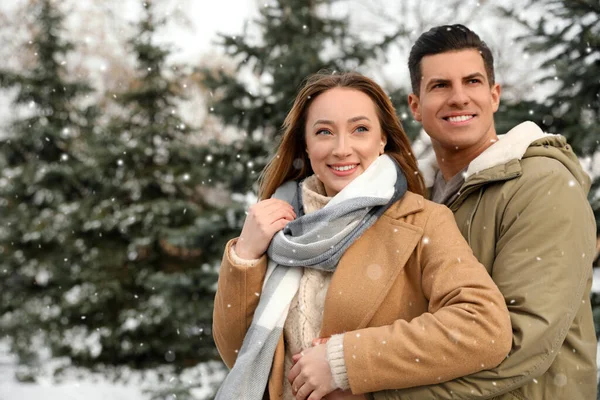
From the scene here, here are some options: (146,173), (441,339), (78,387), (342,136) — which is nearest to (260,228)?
(342,136)

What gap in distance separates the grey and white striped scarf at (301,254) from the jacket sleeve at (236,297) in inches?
2.4

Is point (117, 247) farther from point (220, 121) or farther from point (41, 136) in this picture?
point (220, 121)

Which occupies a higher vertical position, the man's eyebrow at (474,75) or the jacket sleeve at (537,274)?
the man's eyebrow at (474,75)

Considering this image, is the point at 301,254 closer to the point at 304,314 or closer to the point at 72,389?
the point at 304,314

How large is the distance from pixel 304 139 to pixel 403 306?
0.80m

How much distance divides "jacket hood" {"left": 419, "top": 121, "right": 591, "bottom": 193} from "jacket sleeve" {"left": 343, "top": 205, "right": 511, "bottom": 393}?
0.52 m

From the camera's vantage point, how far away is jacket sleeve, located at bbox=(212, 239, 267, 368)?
218 centimetres

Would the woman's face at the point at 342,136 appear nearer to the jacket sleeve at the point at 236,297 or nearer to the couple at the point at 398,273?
the couple at the point at 398,273

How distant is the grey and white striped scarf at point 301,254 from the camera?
6.81ft

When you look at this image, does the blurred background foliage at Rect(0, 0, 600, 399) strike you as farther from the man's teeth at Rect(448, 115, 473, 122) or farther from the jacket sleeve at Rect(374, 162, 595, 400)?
the jacket sleeve at Rect(374, 162, 595, 400)

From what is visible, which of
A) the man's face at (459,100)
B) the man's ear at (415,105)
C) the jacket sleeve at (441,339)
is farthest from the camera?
the man's ear at (415,105)

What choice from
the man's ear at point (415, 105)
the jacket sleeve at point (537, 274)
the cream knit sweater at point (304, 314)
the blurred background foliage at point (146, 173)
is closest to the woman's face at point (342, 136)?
the cream knit sweater at point (304, 314)

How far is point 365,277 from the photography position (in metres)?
2.04

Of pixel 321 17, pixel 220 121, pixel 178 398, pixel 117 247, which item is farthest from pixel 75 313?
pixel 321 17
